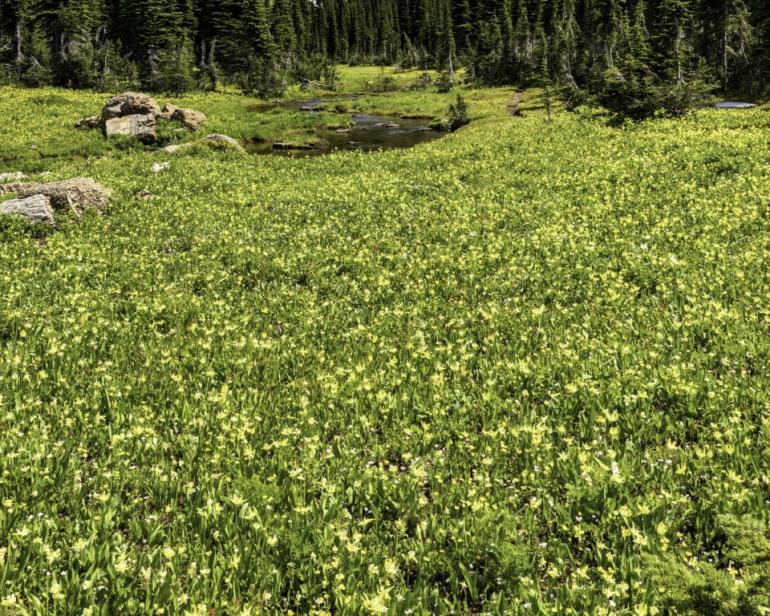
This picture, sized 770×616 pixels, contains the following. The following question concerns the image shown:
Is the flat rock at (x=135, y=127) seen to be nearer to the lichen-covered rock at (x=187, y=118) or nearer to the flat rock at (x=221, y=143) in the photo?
the lichen-covered rock at (x=187, y=118)

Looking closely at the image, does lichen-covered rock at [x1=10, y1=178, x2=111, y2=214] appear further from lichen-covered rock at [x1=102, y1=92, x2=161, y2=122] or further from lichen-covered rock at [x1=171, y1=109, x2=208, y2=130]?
lichen-covered rock at [x1=171, y1=109, x2=208, y2=130]

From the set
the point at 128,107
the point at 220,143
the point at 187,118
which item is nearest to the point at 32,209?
the point at 220,143

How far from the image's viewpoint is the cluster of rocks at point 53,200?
15271 mm

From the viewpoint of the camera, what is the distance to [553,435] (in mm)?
5961

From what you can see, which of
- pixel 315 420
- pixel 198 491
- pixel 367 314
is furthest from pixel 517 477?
pixel 367 314

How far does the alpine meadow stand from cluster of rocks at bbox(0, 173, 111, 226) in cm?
10

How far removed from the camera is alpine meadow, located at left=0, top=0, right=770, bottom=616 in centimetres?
409

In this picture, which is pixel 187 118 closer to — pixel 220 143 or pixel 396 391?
pixel 220 143

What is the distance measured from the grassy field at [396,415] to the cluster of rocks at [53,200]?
3.04 feet

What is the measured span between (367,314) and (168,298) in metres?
3.91

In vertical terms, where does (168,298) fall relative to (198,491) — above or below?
above

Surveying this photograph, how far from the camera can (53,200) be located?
1641 centimetres

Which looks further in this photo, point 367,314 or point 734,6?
point 734,6

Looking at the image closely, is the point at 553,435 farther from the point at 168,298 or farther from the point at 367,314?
the point at 168,298
